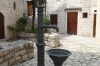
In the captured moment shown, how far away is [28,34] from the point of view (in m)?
9.93

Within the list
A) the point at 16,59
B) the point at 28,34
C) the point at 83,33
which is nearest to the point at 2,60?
the point at 16,59

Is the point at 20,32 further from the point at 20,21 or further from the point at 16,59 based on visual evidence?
the point at 16,59

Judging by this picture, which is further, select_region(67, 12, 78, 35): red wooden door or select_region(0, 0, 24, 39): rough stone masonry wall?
select_region(67, 12, 78, 35): red wooden door

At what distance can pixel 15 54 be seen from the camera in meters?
4.93

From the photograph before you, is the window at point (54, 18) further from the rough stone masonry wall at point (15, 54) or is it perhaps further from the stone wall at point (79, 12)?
the rough stone masonry wall at point (15, 54)

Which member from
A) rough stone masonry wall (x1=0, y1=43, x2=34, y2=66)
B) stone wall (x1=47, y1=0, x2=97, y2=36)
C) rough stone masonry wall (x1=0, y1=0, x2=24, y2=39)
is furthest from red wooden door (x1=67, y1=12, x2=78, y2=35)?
rough stone masonry wall (x1=0, y1=43, x2=34, y2=66)

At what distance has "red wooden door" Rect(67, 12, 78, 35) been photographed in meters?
13.6

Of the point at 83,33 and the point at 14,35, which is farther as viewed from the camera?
the point at 83,33

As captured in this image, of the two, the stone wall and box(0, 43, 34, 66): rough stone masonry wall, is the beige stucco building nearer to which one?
the stone wall

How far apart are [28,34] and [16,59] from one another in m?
4.98

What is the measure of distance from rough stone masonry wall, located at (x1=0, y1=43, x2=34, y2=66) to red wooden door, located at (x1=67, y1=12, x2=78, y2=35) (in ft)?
27.7

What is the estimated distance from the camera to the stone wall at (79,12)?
12.8 meters

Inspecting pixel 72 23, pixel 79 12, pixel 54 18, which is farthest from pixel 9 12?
pixel 79 12

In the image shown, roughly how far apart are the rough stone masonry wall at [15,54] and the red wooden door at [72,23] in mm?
8448
